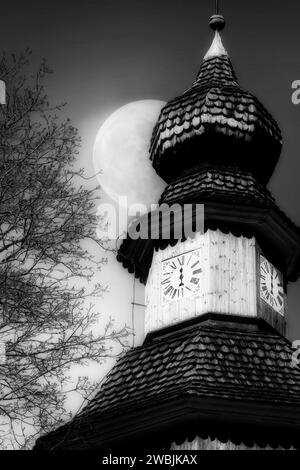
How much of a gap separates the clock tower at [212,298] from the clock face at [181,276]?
0.02 metres

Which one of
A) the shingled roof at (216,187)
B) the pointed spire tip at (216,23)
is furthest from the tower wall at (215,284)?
the pointed spire tip at (216,23)

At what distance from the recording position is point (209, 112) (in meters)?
20.3

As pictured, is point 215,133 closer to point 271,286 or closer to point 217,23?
point 271,286

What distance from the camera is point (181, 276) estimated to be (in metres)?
19.2

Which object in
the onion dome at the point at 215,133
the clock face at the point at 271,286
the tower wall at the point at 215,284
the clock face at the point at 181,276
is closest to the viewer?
the tower wall at the point at 215,284

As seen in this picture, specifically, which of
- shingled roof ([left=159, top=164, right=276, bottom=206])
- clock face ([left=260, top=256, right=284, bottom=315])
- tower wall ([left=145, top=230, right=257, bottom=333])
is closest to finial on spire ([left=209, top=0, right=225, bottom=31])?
shingled roof ([left=159, top=164, right=276, bottom=206])

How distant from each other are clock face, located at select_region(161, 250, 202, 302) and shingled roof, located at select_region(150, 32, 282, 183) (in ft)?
6.21

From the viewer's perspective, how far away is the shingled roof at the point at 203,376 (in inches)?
641

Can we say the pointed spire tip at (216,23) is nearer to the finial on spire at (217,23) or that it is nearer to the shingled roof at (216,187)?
the finial on spire at (217,23)

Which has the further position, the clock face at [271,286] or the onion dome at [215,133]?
the onion dome at [215,133]

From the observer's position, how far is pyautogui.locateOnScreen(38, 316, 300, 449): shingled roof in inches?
641

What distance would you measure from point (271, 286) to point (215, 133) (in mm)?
2734

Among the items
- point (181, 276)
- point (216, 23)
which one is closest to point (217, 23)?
point (216, 23)
